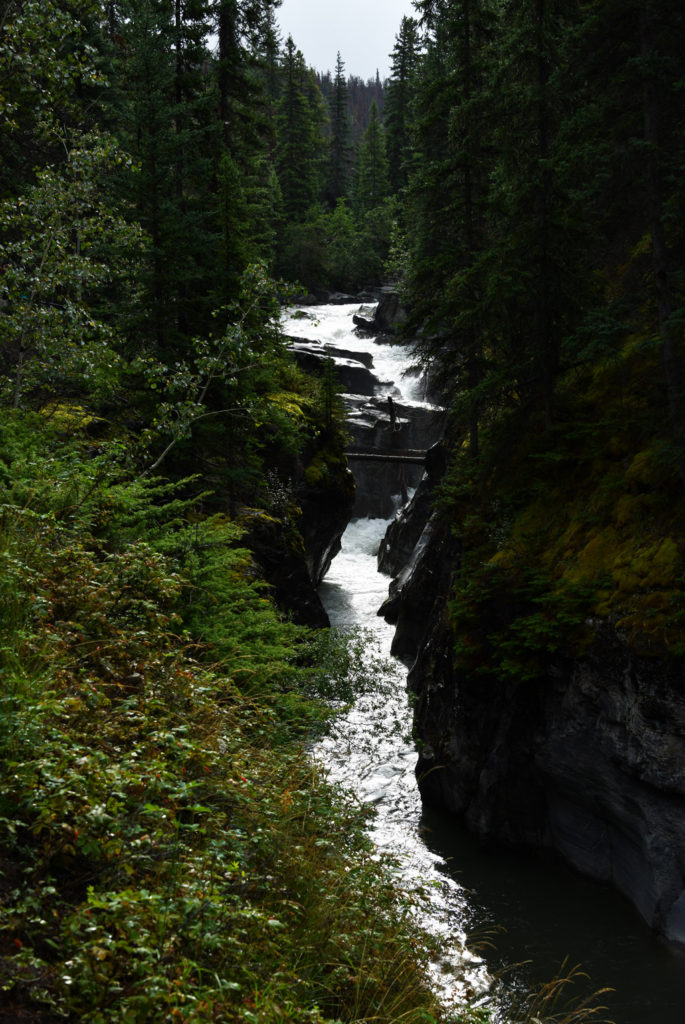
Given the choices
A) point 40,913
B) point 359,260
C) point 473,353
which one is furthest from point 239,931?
point 359,260

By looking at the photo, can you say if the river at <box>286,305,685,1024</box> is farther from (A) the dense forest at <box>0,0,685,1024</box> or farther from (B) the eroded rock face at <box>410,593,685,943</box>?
(A) the dense forest at <box>0,0,685,1024</box>

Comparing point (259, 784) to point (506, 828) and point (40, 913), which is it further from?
point (506, 828)

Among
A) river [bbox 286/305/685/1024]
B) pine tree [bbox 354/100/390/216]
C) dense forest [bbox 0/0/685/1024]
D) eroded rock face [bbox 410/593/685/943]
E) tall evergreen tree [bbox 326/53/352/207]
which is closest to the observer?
dense forest [bbox 0/0/685/1024]

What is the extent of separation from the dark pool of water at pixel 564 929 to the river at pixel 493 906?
0.02 m

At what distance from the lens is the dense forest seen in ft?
11.6

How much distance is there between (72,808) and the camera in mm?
3416

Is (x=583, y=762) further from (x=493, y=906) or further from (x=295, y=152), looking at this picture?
(x=295, y=152)

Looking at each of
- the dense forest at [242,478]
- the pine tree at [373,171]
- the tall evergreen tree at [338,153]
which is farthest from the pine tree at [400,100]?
the dense forest at [242,478]

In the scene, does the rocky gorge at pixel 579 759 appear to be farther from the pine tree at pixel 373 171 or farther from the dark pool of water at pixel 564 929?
the pine tree at pixel 373 171

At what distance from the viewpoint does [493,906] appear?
10.6 metres

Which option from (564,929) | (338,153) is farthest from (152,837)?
(338,153)

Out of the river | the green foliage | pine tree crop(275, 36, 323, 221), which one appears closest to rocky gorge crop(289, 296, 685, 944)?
the river

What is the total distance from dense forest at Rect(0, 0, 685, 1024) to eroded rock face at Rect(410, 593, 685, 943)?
1.91ft

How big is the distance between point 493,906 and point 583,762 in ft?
8.72
